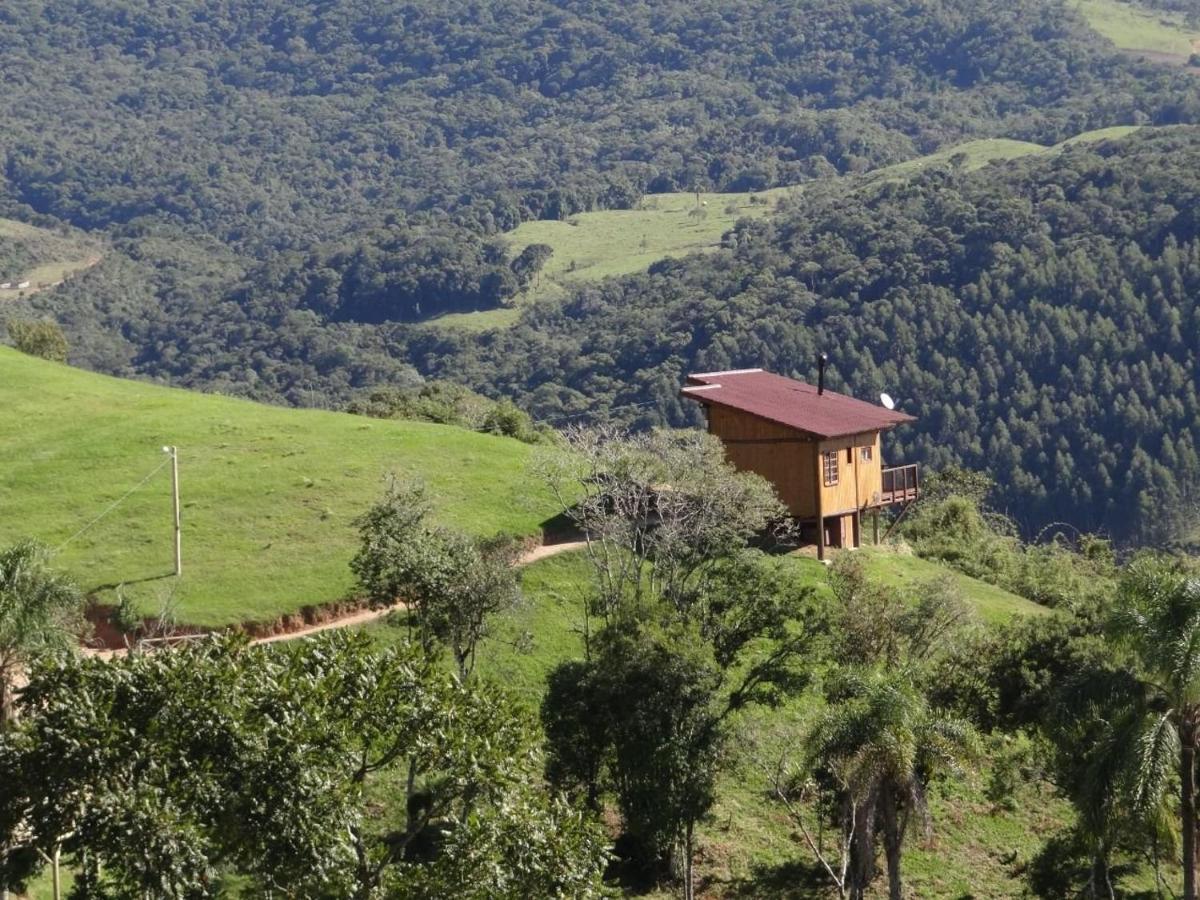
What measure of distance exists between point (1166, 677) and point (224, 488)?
29122 millimetres

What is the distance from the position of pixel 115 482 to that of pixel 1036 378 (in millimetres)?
116054

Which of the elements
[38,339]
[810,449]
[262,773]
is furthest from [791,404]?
[38,339]

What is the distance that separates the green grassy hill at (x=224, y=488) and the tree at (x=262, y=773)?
52.8ft

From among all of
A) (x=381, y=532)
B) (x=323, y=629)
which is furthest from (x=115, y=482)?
(x=381, y=532)

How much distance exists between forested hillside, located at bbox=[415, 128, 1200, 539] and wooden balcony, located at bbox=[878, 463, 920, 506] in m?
86.8

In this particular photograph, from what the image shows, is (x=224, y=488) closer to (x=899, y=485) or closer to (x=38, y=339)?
(x=899, y=485)

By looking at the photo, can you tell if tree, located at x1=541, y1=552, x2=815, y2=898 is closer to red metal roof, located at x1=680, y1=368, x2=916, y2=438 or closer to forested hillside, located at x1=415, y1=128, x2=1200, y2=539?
red metal roof, located at x1=680, y1=368, x2=916, y2=438

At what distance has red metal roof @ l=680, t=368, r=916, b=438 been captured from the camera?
2046 inches

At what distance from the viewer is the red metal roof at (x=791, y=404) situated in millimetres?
51969

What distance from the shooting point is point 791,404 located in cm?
5431

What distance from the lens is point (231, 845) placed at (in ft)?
79.7

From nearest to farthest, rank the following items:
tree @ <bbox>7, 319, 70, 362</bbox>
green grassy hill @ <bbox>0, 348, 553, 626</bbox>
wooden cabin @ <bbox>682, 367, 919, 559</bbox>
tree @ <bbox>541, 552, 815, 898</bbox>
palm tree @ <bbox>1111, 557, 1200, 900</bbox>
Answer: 1. palm tree @ <bbox>1111, 557, 1200, 900</bbox>
2. tree @ <bbox>541, 552, 815, 898</bbox>
3. green grassy hill @ <bbox>0, 348, 553, 626</bbox>
4. wooden cabin @ <bbox>682, 367, 919, 559</bbox>
5. tree @ <bbox>7, 319, 70, 362</bbox>

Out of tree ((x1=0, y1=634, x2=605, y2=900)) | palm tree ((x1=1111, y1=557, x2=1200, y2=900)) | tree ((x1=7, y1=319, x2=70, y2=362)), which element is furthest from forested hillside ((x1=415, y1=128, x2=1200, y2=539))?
tree ((x1=0, y1=634, x2=605, y2=900))

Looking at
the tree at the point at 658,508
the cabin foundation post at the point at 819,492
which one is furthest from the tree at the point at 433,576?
the cabin foundation post at the point at 819,492
